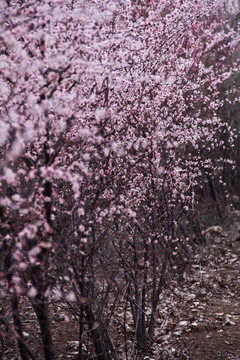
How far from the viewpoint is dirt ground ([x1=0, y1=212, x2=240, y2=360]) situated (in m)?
5.96

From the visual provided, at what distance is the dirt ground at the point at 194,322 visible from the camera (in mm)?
5957

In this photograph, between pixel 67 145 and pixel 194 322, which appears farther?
pixel 194 322

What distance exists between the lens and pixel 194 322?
709cm

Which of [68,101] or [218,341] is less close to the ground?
[68,101]

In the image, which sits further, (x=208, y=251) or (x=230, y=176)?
(x=230, y=176)

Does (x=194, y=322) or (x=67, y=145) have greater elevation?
(x=67, y=145)

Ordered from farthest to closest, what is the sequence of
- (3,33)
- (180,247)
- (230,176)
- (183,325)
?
(230,176)
(180,247)
(183,325)
(3,33)

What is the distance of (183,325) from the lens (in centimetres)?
701

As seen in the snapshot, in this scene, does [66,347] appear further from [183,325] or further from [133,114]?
[133,114]

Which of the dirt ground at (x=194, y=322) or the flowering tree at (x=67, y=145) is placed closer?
the flowering tree at (x=67, y=145)

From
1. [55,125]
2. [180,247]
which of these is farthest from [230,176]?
[55,125]

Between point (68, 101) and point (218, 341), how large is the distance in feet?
14.5

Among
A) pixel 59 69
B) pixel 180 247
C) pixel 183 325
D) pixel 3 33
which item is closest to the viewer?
pixel 3 33

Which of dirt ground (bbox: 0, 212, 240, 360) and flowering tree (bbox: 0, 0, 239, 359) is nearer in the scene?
flowering tree (bbox: 0, 0, 239, 359)
